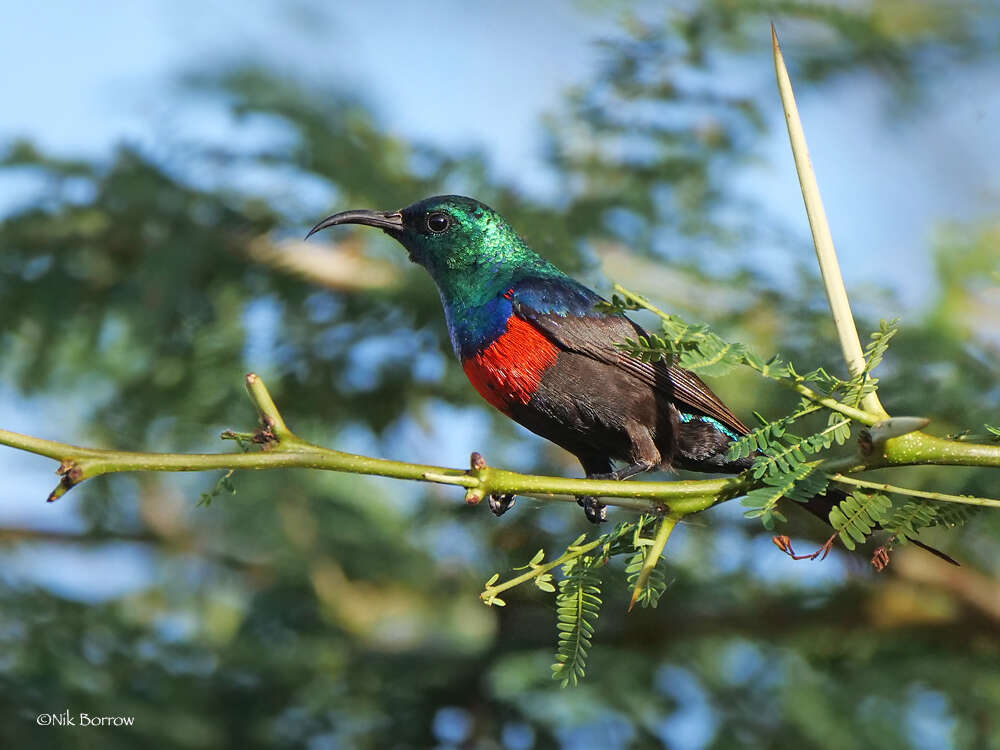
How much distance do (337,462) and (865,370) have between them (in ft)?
2.98

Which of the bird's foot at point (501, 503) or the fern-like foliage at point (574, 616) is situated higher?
the bird's foot at point (501, 503)

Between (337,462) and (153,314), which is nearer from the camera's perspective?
(337,462)

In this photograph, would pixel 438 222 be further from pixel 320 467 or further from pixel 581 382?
pixel 320 467

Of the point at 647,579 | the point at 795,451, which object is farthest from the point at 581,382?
the point at 795,451

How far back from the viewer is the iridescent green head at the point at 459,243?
11.9 ft

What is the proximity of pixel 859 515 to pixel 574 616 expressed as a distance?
22.2 inches

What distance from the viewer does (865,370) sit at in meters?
1.90

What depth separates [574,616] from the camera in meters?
2.10

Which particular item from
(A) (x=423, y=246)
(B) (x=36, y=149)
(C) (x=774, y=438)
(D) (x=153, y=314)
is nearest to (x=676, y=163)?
(A) (x=423, y=246)

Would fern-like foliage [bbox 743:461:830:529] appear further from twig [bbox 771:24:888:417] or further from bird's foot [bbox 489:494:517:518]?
bird's foot [bbox 489:494:517:518]

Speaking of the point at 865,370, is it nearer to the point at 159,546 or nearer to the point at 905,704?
the point at 905,704

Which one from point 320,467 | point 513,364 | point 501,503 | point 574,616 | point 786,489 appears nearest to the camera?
point 320,467

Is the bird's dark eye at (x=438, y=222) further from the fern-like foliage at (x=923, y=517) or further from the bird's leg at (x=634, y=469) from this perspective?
the fern-like foliage at (x=923, y=517)

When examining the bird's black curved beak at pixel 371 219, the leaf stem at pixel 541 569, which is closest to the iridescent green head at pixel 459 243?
the bird's black curved beak at pixel 371 219
